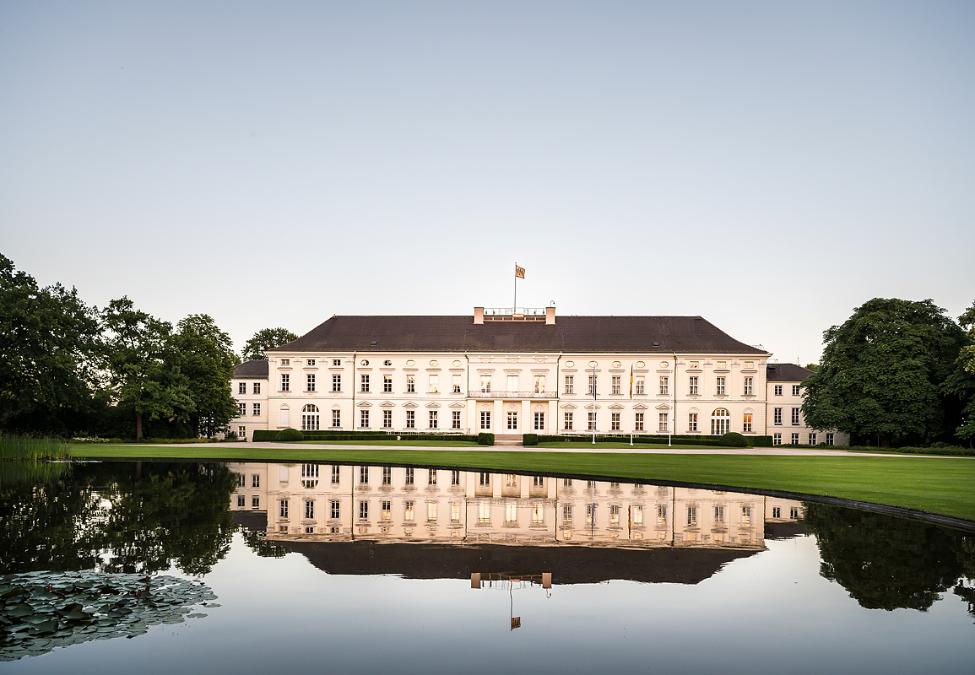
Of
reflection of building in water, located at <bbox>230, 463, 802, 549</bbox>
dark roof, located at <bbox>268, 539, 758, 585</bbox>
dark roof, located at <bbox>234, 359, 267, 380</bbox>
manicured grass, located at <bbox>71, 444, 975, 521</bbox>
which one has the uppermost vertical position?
dark roof, located at <bbox>234, 359, 267, 380</bbox>

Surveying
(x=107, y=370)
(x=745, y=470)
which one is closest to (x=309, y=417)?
(x=107, y=370)

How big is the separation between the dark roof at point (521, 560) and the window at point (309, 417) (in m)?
54.8

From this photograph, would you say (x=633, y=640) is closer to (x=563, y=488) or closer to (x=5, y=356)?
(x=563, y=488)

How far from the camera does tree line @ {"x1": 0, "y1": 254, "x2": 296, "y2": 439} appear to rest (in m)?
42.4

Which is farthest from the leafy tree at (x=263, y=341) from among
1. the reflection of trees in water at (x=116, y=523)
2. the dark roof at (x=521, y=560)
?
the dark roof at (x=521, y=560)

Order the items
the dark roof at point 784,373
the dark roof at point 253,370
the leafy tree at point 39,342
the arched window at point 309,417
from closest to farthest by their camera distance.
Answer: the leafy tree at point 39,342, the dark roof at point 784,373, the arched window at point 309,417, the dark roof at point 253,370

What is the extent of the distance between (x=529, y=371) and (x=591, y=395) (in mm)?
5684

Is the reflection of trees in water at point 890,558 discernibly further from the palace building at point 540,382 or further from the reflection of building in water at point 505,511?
the palace building at point 540,382

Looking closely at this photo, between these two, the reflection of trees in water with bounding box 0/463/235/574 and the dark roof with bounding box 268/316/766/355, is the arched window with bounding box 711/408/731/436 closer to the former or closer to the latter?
the dark roof with bounding box 268/316/766/355

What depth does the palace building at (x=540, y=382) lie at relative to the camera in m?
64.8

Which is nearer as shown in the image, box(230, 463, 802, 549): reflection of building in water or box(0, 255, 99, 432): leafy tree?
box(230, 463, 802, 549): reflection of building in water

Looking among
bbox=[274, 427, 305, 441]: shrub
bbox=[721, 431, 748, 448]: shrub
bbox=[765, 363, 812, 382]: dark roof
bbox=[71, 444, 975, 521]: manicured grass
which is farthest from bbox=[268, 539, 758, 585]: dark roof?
bbox=[765, 363, 812, 382]: dark roof

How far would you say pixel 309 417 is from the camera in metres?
67.4

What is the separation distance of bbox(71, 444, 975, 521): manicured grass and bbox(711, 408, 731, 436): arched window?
23.1 meters
